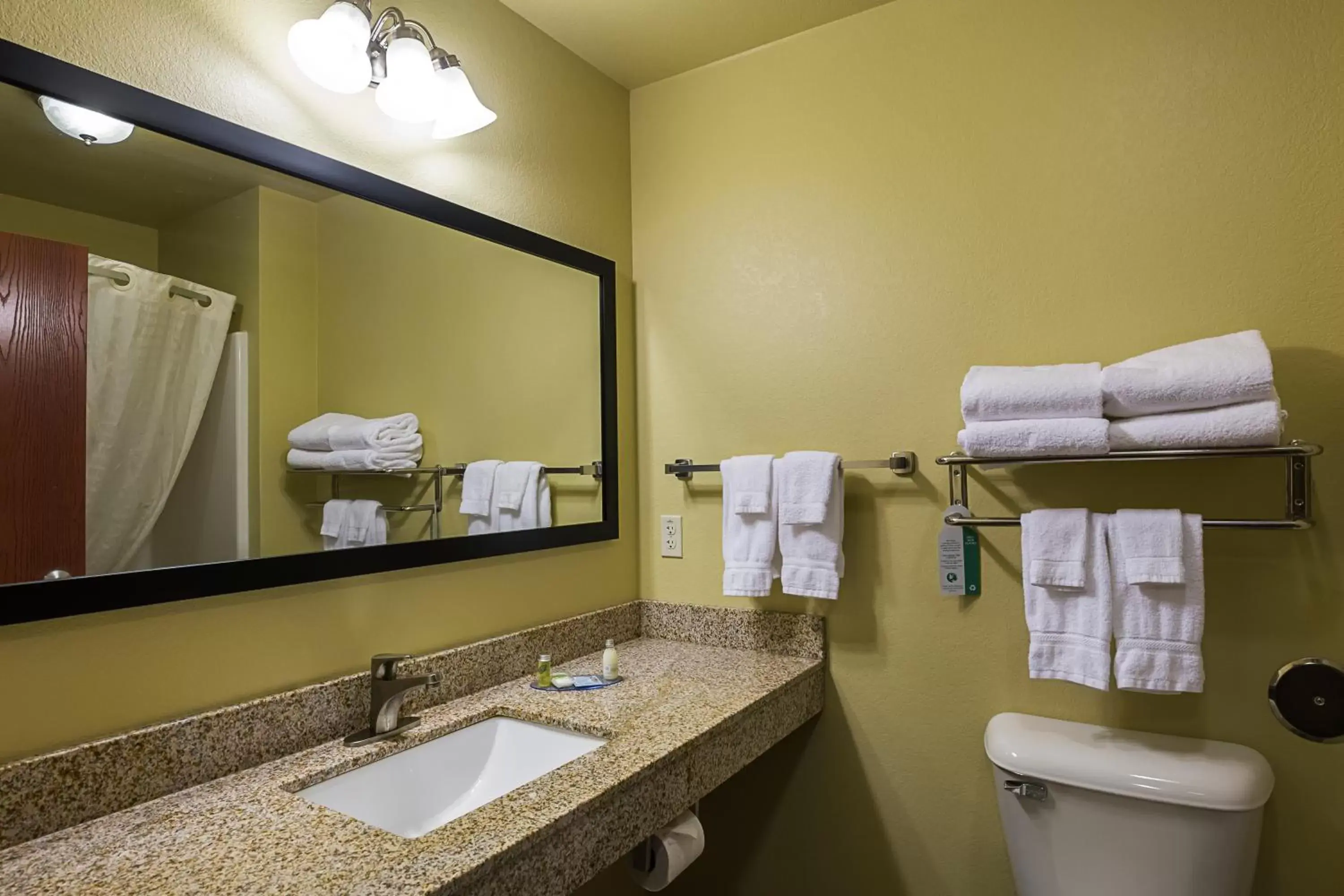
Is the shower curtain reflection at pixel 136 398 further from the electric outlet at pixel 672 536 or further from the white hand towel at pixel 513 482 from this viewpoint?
the electric outlet at pixel 672 536

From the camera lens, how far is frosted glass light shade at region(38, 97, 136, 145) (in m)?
1.00

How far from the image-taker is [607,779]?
111 cm

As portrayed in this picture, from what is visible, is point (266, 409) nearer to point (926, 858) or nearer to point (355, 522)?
point (355, 522)

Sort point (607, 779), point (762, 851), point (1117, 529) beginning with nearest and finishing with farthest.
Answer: point (607, 779), point (1117, 529), point (762, 851)

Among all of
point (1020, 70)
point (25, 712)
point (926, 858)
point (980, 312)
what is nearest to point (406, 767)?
point (25, 712)

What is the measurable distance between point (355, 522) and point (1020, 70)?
160 cm

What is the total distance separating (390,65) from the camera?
134 cm

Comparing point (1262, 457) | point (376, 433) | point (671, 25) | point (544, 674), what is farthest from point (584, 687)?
point (671, 25)

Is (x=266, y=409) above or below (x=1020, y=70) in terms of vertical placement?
below

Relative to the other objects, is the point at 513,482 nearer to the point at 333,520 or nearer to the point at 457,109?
the point at 333,520

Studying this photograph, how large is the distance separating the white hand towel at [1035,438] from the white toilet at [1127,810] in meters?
0.55

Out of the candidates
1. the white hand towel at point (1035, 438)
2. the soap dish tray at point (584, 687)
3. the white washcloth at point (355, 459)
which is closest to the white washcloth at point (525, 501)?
the white washcloth at point (355, 459)

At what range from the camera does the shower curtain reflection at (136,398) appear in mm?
1023

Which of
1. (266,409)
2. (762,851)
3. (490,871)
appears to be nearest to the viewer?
(490,871)
